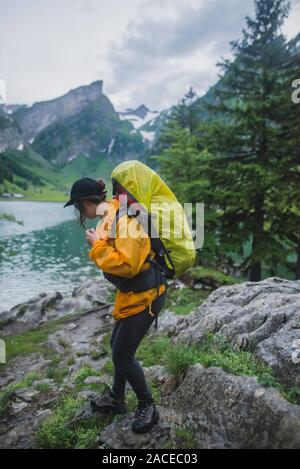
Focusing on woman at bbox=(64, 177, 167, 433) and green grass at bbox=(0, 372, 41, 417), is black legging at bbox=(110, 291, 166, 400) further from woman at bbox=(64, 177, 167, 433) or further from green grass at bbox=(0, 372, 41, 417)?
green grass at bbox=(0, 372, 41, 417)

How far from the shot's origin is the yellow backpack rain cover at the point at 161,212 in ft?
12.6

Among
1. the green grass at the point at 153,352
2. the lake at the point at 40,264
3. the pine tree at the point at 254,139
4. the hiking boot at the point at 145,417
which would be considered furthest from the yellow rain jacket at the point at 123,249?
the pine tree at the point at 254,139

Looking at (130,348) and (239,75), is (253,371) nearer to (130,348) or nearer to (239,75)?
(130,348)

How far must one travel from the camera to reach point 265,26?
1631cm

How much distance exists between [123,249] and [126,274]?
28 centimetres

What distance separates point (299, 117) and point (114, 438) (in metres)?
14.4

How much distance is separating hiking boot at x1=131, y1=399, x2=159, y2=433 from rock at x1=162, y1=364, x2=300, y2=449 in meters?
0.45

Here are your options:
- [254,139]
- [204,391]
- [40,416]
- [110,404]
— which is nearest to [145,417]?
[110,404]

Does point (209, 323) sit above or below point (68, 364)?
above

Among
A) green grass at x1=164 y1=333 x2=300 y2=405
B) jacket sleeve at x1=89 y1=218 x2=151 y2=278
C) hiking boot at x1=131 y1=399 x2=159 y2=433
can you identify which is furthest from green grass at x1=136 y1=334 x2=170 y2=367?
jacket sleeve at x1=89 y1=218 x2=151 y2=278

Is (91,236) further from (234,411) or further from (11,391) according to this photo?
(11,391)

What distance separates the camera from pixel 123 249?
3.49m
